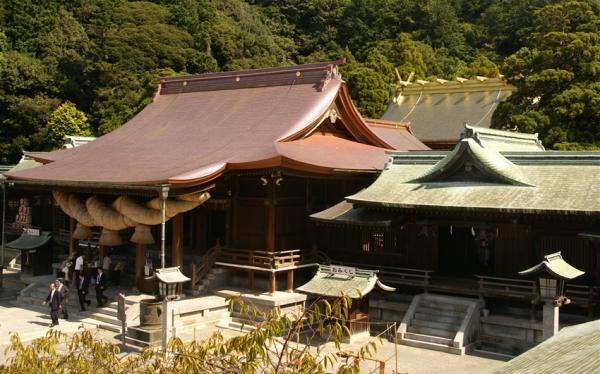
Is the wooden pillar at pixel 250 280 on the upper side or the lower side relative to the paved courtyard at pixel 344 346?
upper

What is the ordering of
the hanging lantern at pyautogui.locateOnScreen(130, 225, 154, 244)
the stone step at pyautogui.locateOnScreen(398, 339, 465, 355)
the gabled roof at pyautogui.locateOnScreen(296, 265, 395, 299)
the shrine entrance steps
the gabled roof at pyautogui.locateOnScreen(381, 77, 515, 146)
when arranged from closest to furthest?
the stone step at pyautogui.locateOnScreen(398, 339, 465, 355) → the shrine entrance steps → the gabled roof at pyautogui.locateOnScreen(296, 265, 395, 299) → the hanging lantern at pyautogui.locateOnScreen(130, 225, 154, 244) → the gabled roof at pyautogui.locateOnScreen(381, 77, 515, 146)

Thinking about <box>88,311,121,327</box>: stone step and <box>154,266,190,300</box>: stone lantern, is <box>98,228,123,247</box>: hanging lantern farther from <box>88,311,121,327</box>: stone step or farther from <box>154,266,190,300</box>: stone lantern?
<box>154,266,190,300</box>: stone lantern

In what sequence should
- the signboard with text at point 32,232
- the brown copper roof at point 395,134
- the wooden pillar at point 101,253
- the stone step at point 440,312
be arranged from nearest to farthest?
the stone step at point 440,312
the wooden pillar at point 101,253
the signboard with text at point 32,232
the brown copper roof at point 395,134

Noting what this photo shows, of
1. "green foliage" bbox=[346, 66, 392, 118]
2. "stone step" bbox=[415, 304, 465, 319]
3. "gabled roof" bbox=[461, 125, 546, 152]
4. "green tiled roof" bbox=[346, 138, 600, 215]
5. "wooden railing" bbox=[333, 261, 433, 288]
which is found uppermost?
"green foliage" bbox=[346, 66, 392, 118]

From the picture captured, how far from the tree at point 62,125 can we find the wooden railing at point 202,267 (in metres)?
35.1

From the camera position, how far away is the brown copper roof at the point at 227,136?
19.7 m

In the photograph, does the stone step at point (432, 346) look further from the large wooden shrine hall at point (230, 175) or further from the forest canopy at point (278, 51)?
the forest canopy at point (278, 51)

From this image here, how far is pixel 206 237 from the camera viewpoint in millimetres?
22953

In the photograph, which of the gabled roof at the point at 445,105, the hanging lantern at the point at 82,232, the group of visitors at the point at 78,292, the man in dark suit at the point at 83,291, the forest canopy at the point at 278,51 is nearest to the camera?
the group of visitors at the point at 78,292

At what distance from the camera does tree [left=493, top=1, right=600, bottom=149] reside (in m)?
26.4

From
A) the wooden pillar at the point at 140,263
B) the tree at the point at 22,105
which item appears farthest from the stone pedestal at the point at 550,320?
the tree at the point at 22,105

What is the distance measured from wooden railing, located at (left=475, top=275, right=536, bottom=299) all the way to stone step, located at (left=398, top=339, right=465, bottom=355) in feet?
6.68

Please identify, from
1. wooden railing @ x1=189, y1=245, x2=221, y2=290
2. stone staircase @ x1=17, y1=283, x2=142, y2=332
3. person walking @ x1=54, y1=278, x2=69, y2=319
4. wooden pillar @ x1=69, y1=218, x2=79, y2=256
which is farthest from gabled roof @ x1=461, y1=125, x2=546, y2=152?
wooden pillar @ x1=69, y1=218, x2=79, y2=256

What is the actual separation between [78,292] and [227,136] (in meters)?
7.00
